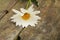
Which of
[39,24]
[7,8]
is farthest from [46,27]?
[7,8]

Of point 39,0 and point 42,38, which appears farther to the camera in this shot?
point 39,0

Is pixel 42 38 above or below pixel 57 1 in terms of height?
below

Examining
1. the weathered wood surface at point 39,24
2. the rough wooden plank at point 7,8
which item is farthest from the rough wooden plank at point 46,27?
the rough wooden plank at point 7,8

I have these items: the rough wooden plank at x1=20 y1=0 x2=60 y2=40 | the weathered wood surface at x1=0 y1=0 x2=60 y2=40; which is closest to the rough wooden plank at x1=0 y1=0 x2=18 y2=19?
the weathered wood surface at x1=0 y1=0 x2=60 y2=40

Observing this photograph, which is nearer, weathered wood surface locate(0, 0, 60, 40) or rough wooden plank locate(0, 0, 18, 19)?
weathered wood surface locate(0, 0, 60, 40)

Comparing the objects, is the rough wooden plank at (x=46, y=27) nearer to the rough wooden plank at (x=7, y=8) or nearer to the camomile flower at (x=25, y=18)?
the camomile flower at (x=25, y=18)

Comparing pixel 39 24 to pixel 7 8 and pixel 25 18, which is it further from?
pixel 7 8

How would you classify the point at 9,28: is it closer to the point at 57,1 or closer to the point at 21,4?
the point at 21,4

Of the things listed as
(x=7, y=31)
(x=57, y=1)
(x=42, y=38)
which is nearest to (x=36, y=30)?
(x=42, y=38)

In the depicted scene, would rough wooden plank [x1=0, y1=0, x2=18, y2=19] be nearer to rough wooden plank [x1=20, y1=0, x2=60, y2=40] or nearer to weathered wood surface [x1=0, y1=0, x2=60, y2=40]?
weathered wood surface [x1=0, y1=0, x2=60, y2=40]
